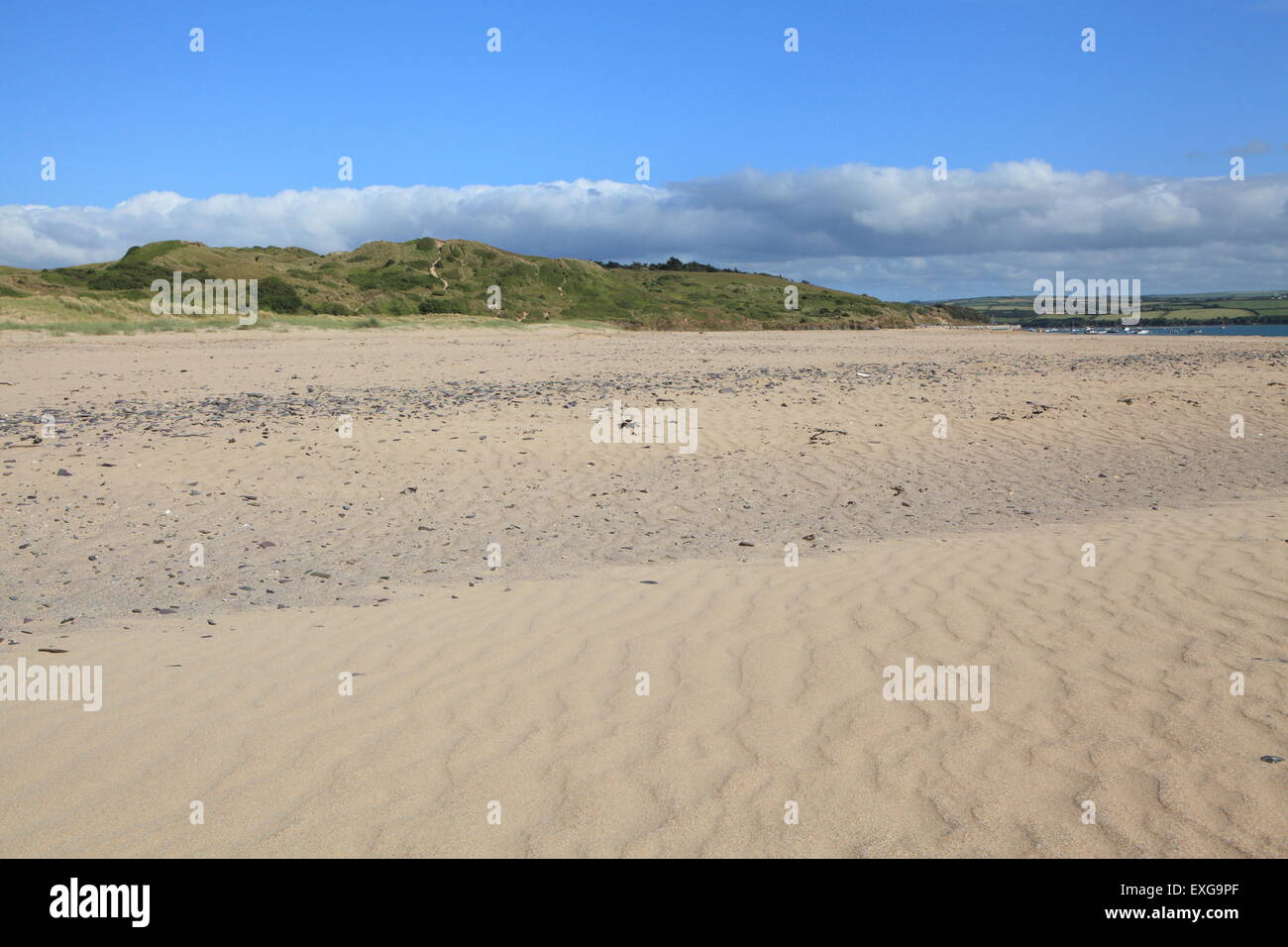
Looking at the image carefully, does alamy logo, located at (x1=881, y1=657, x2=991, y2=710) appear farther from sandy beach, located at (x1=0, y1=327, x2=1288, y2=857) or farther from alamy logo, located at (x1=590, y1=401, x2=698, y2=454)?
alamy logo, located at (x1=590, y1=401, x2=698, y2=454)

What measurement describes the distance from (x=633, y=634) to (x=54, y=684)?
3.36 m

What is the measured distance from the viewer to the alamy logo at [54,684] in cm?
492

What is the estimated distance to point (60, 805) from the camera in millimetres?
3750

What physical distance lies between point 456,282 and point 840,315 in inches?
1145

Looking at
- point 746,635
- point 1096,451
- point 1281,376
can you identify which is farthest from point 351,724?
point 1281,376

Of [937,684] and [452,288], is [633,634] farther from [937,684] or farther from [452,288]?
[452,288]

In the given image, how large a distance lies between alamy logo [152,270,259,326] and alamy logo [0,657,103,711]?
33493 millimetres

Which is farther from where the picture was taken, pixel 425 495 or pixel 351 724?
pixel 425 495

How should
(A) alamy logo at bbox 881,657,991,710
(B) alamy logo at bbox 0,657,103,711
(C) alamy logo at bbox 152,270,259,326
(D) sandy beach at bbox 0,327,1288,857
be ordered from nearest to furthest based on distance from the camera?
(D) sandy beach at bbox 0,327,1288,857, (A) alamy logo at bbox 881,657,991,710, (B) alamy logo at bbox 0,657,103,711, (C) alamy logo at bbox 152,270,259,326
